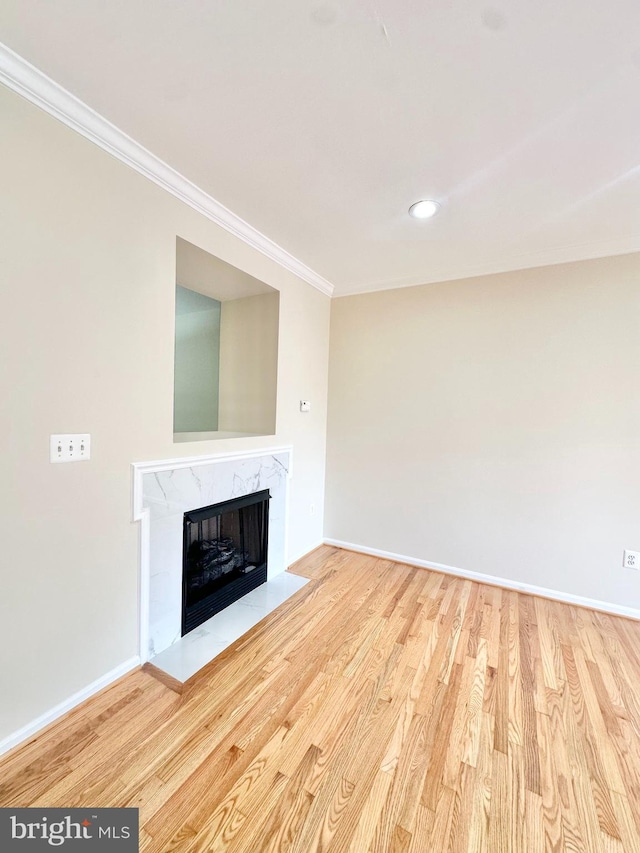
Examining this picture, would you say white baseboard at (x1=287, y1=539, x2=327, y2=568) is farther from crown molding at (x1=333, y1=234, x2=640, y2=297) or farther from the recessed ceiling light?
the recessed ceiling light

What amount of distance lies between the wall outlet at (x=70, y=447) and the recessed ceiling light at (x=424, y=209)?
7.10ft

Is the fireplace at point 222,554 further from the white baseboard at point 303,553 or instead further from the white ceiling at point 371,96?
the white ceiling at point 371,96

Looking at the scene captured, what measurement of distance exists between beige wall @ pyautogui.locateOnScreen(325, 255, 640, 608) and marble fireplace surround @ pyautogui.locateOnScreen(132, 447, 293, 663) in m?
Result: 1.49

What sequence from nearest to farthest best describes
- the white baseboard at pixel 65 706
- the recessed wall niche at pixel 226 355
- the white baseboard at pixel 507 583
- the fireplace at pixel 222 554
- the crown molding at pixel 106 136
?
1. the crown molding at pixel 106 136
2. the white baseboard at pixel 65 706
3. the fireplace at pixel 222 554
4. the white baseboard at pixel 507 583
5. the recessed wall niche at pixel 226 355

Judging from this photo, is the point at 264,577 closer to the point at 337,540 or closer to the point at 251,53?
the point at 337,540

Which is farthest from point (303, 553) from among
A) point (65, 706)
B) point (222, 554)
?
point (65, 706)

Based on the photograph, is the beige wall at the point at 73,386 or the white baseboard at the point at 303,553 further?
the white baseboard at the point at 303,553

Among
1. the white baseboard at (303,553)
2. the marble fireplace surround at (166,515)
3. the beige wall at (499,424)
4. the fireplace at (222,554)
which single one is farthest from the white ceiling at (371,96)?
the white baseboard at (303,553)

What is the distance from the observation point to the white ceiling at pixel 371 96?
1.06 m

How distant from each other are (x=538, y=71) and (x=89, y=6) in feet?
4.93

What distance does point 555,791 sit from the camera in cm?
125

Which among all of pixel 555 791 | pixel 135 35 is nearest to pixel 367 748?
pixel 555 791

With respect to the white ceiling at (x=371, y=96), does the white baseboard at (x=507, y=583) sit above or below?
below

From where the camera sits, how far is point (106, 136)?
1479 millimetres
